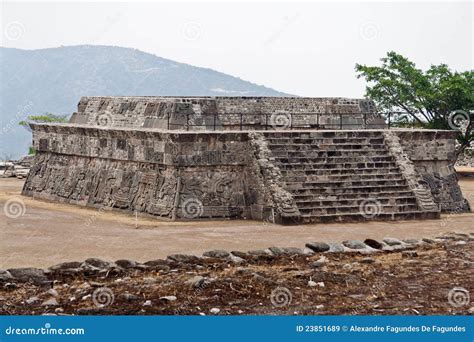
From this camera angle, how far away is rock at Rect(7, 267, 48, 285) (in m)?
14.9

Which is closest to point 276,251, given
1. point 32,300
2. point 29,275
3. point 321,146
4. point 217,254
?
point 217,254

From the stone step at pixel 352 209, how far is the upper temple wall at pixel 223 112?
13.0 feet

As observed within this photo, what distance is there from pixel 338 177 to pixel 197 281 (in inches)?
385

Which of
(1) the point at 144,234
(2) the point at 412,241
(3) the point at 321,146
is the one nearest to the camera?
(2) the point at 412,241

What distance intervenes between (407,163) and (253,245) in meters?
7.16

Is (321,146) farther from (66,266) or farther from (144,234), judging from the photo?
(66,266)

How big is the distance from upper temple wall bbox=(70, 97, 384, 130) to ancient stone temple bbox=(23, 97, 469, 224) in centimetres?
3

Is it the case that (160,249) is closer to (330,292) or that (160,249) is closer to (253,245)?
(253,245)

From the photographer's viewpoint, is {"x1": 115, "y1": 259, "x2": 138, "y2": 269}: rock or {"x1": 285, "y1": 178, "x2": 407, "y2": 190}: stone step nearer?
{"x1": 115, "y1": 259, "x2": 138, "y2": 269}: rock

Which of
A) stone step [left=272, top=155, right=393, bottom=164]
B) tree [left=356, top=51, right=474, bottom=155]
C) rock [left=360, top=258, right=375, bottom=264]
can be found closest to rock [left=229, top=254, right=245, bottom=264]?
rock [left=360, top=258, right=375, bottom=264]

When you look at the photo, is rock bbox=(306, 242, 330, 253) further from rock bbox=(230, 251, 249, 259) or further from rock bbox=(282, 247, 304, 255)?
rock bbox=(230, 251, 249, 259)

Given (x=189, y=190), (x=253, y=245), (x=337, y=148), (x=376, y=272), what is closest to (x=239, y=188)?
(x=189, y=190)

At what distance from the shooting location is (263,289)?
572 inches

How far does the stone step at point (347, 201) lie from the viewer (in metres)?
22.8
